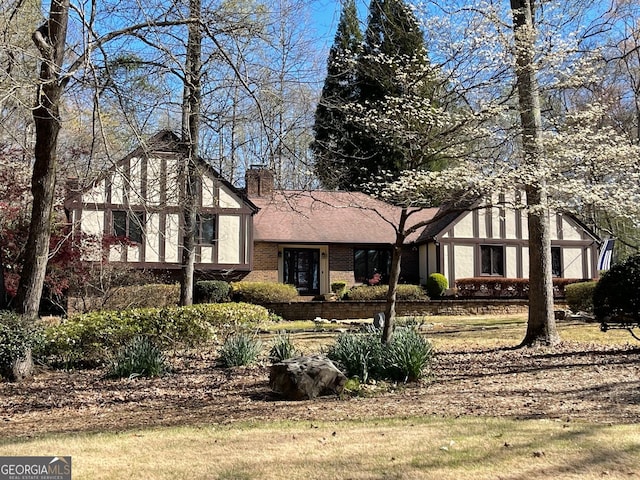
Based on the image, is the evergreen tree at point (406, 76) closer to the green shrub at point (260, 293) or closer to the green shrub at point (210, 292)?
the green shrub at point (260, 293)

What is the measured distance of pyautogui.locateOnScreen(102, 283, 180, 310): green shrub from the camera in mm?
16359

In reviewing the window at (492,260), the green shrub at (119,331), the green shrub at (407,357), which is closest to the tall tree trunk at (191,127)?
the green shrub at (119,331)

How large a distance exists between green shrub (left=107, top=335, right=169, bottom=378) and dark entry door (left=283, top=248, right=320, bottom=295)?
16518 mm

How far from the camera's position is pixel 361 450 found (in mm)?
4938

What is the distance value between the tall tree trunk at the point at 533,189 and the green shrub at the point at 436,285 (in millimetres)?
12123

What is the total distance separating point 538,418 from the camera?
6.14 metres

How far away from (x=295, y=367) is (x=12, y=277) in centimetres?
914

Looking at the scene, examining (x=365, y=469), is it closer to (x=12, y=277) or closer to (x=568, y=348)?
(x=568, y=348)

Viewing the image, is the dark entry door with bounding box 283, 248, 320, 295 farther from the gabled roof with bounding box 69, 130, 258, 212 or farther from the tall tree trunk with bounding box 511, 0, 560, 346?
the tall tree trunk with bounding box 511, 0, 560, 346

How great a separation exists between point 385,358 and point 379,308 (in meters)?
12.8

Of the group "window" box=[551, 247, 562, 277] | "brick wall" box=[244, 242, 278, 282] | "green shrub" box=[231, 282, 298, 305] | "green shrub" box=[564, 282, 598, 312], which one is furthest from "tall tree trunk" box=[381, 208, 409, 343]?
"window" box=[551, 247, 562, 277]

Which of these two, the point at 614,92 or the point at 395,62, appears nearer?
the point at 395,62

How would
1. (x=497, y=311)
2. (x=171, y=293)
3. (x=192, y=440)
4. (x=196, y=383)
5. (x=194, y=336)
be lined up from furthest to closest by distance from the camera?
(x=497, y=311) → (x=171, y=293) → (x=194, y=336) → (x=196, y=383) → (x=192, y=440)

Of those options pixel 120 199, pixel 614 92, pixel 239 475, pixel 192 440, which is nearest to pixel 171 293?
pixel 120 199
